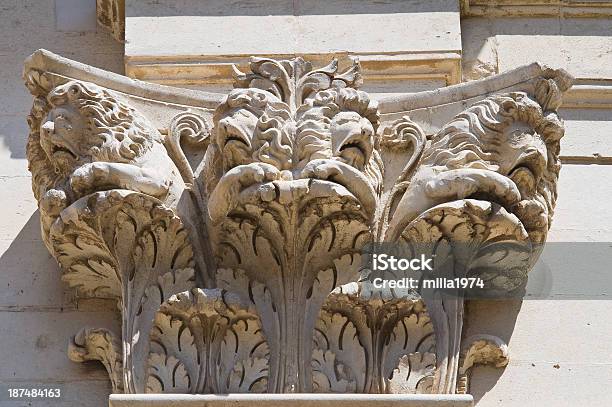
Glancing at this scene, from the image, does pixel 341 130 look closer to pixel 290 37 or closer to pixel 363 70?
pixel 363 70

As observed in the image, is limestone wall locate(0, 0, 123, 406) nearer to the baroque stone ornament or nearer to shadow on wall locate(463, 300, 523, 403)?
the baroque stone ornament

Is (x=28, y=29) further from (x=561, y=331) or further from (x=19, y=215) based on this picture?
(x=561, y=331)

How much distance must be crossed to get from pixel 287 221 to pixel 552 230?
40.7 inches

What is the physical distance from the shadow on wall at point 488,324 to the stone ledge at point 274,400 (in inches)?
13.0

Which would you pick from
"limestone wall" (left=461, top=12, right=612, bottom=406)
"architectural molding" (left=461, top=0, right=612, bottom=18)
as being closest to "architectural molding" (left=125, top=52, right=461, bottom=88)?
"limestone wall" (left=461, top=12, right=612, bottom=406)

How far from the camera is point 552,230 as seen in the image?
23.6 ft

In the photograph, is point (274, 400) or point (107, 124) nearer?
point (274, 400)

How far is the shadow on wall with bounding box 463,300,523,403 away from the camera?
22.4 ft

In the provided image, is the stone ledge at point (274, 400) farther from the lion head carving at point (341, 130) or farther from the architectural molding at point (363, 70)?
the architectural molding at point (363, 70)

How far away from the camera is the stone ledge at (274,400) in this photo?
21.3ft

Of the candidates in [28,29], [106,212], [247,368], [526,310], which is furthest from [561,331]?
[28,29]

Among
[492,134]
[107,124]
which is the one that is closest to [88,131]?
[107,124]

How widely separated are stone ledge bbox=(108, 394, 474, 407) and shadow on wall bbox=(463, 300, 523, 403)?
1.08ft

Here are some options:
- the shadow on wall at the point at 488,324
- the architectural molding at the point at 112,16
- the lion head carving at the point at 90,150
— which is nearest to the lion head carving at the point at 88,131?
the lion head carving at the point at 90,150
